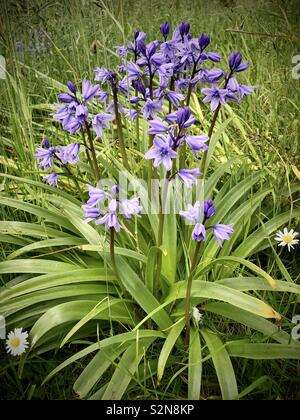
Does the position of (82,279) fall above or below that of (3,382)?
above

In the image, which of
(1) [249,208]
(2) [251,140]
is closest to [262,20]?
(2) [251,140]

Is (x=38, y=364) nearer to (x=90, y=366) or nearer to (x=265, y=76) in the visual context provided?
(x=90, y=366)

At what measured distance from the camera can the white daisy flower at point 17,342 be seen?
154cm

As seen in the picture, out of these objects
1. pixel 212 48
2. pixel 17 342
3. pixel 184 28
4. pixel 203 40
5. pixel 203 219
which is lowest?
pixel 17 342

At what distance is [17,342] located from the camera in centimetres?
156

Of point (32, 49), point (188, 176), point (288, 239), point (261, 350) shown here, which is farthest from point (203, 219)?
point (32, 49)

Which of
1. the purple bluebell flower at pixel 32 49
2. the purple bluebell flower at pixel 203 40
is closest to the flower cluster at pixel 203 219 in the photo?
the purple bluebell flower at pixel 203 40

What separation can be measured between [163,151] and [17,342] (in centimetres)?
84

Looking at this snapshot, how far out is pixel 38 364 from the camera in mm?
1690

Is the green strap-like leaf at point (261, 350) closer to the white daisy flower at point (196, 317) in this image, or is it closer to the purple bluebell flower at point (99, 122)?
the white daisy flower at point (196, 317)

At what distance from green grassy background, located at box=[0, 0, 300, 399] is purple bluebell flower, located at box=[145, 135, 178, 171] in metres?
0.45

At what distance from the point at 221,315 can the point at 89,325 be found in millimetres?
501

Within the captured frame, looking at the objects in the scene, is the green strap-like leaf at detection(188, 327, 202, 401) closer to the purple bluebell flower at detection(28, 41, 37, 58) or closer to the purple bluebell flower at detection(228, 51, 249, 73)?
the purple bluebell flower at detection(228, 51, 249, 73)

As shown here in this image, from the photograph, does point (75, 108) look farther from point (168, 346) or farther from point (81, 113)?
point (168, 346)
